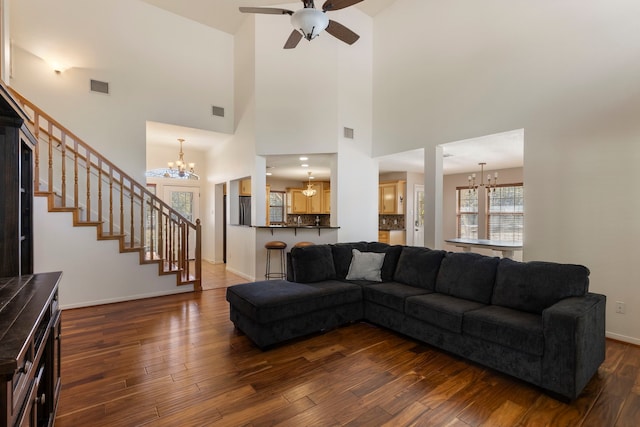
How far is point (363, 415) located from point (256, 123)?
4803 mm

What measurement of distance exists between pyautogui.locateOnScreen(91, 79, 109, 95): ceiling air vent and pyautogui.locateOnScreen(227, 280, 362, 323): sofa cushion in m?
4.32

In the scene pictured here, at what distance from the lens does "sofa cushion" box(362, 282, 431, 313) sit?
10.7 ft

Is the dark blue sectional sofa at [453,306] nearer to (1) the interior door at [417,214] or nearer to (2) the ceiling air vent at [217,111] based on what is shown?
(2) the ceiling air vent at [217,111]

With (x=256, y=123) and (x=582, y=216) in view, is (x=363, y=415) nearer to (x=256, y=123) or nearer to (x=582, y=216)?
(x=582, y=216)

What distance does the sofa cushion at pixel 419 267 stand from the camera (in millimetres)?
3504

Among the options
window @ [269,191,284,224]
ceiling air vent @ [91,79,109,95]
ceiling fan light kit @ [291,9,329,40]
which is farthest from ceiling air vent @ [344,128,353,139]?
window @ [269,191,284,224]

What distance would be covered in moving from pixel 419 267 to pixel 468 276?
571 mm

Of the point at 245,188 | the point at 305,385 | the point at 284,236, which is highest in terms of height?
the point at 245,188

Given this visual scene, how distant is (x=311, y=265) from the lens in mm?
3787

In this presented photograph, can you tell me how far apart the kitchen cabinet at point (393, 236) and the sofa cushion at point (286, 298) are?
16.0 feet

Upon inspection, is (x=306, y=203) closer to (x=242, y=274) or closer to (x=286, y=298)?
(x=242, y=274)

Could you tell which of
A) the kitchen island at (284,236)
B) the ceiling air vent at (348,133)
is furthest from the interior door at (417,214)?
the kitchen island at (284,236)

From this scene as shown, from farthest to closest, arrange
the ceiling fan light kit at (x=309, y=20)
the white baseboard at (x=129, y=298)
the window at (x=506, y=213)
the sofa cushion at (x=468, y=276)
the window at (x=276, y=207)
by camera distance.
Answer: the window at (x=276, y=207) < the window at (x=506, y=213) < the white baseboard at (x=129, y=298) < the sofa cushion at (x=468, y=276) < the ceiling fan light kit at (x=309, y=20)

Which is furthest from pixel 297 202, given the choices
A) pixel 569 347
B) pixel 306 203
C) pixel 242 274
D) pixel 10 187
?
pixel 569 347
